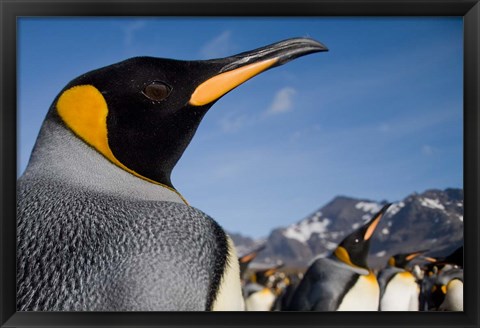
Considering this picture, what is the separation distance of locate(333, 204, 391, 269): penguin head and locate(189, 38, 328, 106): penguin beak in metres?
1.87

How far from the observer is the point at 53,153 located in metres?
1.08

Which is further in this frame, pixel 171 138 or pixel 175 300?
pixel 171 138

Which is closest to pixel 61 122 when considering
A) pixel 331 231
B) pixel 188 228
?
pixel 188 228

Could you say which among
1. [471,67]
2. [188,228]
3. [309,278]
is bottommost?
[309,278]

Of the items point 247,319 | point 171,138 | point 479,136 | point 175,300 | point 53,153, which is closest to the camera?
point 175,300

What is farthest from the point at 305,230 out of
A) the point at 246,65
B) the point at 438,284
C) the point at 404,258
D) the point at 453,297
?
the point at 246,65

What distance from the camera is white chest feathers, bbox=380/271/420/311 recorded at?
3.55m

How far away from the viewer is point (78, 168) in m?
1.07

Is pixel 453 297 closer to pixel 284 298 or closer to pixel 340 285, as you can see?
pixel 340 285

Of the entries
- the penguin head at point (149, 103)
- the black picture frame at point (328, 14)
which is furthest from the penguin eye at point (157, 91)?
Result: the black picture frame at point (328, 14)

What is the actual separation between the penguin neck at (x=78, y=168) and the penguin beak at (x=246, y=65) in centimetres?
21

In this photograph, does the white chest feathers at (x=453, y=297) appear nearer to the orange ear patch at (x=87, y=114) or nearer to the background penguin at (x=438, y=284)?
the background penguin at (x=438, y=284)

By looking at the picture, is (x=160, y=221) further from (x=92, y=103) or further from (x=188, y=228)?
(x=92, y=103)

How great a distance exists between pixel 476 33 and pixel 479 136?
0.90ft
